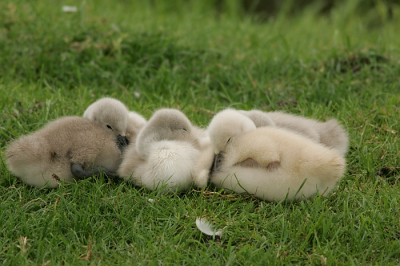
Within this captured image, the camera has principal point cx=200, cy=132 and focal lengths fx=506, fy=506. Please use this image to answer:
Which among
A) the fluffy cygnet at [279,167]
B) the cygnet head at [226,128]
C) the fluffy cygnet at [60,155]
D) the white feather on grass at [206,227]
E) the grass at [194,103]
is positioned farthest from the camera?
the fluffy cygnet at [60,155]

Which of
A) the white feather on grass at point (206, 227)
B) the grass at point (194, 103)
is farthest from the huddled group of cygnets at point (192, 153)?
the white feather on grass at point (206, 227)

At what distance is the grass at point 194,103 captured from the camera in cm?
354

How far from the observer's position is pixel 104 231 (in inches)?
147

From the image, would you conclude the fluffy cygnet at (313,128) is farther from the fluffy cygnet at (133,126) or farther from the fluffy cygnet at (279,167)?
the fluffy cygnet at (133,126)

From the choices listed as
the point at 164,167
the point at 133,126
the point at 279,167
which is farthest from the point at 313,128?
the point at 133,126

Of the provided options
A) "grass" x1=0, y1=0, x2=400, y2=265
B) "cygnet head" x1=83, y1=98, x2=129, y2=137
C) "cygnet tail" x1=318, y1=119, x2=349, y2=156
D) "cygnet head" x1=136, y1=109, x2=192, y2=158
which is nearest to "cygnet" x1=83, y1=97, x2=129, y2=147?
"cygnet head" x1=83, y1=98, x2=129, y2=137

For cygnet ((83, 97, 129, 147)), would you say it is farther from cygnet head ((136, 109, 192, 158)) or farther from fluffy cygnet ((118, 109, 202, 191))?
cygnet head ((136, 109, 192, 158))

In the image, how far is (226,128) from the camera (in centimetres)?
417

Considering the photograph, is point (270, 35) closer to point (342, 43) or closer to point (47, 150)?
point (342, 43)

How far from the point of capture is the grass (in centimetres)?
354

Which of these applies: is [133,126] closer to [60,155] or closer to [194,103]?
[60,155]

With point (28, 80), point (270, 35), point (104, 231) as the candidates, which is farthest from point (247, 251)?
point (270, 35)

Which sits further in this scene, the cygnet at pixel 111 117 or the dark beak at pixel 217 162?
the cygnet at pixel 111 117

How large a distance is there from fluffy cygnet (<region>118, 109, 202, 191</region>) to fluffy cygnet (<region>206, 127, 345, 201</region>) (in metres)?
0.35
